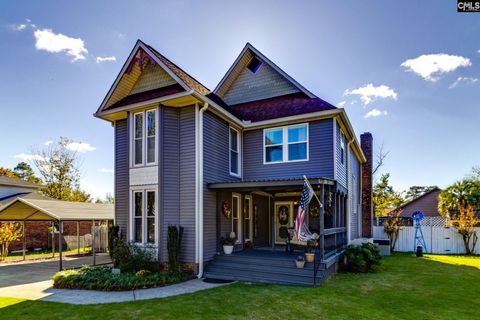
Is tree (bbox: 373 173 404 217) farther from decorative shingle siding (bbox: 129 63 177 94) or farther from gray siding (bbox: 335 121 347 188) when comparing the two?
decorative shingle siding (bbox: 129 63 177 94)

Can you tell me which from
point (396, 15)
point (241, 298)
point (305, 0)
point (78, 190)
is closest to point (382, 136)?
point (396, 15)

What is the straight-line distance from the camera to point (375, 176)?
3139 cm

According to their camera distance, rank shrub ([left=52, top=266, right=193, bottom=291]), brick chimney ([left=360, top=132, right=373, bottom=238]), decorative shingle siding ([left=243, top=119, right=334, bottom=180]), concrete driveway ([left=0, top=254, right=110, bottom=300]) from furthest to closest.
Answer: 1. brick chimney ([left=360, top=132, right=373, bottom=238])
2. decorative shingle siding ([left=243, top=119, right=334, bottom=180])
3. shrub ([left=52, top=266, right=193, bottom=291])
4. concrete driveway ([left=0, top=254, right=110, bottom=300])

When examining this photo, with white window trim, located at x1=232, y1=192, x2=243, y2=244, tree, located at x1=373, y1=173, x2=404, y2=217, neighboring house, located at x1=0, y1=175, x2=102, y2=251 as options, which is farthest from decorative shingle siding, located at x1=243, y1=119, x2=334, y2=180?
tree, located at x1=373, y1=173, x2=404, y2=217

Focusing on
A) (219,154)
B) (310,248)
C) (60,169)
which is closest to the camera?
(310,248)

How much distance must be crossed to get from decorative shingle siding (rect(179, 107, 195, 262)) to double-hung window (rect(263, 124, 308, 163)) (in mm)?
3528

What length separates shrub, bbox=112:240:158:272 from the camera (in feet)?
32.4

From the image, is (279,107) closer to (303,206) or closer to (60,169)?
(303,206)

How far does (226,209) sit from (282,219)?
3881 millimetres

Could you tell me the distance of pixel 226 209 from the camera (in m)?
11.9

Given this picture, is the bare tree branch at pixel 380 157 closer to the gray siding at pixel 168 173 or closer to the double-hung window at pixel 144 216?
the gray siding at pixel 168 173

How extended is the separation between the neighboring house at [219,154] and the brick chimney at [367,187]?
5686 mm

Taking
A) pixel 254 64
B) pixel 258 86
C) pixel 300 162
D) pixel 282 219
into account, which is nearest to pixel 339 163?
pixel 300 162

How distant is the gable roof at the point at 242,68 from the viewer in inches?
548
